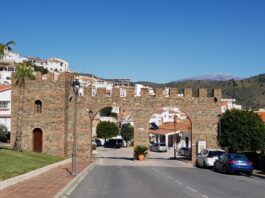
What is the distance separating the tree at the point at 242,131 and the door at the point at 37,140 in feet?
56.3

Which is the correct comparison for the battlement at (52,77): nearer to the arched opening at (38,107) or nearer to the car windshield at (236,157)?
the arched opening at (38,107)

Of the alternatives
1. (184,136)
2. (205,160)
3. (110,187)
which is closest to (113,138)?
(184,136)

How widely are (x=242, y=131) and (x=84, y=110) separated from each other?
15276 millimetres

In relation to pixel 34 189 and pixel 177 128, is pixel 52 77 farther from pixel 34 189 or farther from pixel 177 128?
pixel 177 128

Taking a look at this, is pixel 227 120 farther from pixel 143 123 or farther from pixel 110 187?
pixel 110 187

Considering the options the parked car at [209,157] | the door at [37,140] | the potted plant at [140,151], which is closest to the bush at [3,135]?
the door at [37,140]

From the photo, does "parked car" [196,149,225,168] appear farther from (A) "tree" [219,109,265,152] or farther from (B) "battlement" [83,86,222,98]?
(B) "battlement" [83,86,222,98]

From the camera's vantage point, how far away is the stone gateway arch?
154 feet

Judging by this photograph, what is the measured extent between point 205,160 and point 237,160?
7.41 meters

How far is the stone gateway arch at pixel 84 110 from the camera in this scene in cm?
4706

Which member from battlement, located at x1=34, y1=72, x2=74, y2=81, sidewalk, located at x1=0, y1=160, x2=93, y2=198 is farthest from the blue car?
battlement, located at x1=34, y1=72, x2=74, y2=81

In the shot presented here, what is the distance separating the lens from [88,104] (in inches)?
1906

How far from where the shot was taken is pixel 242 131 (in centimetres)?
4350

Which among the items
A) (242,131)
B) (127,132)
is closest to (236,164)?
(242,131)
